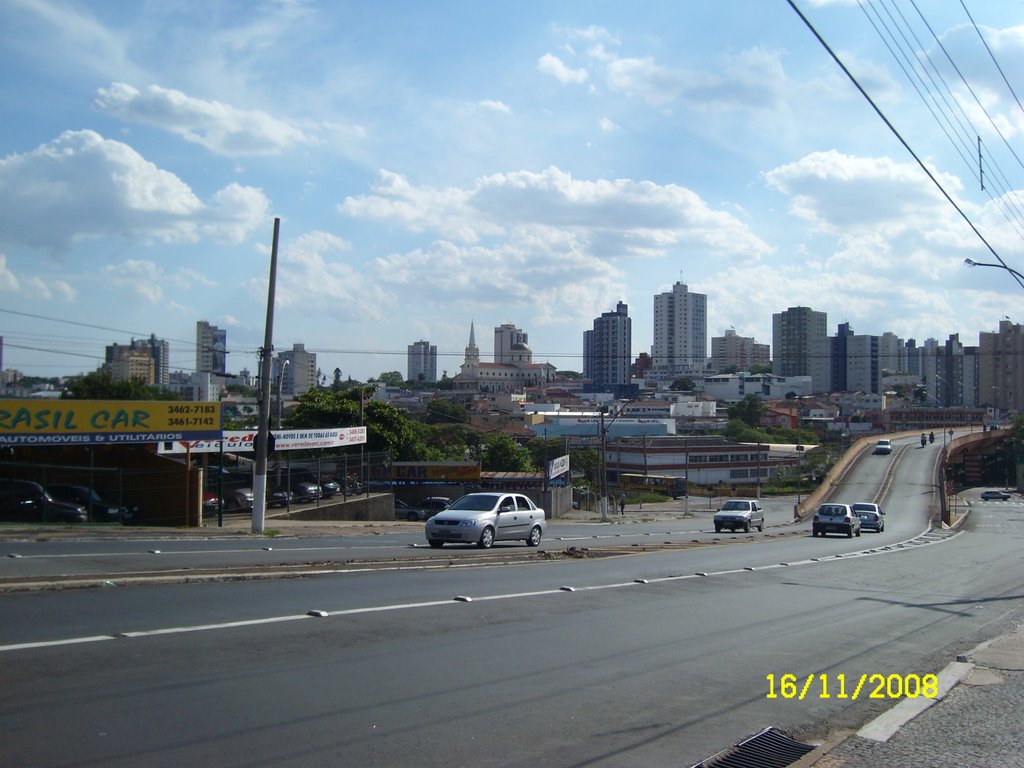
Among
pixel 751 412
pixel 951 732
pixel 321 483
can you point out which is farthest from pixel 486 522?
pixel 751 412

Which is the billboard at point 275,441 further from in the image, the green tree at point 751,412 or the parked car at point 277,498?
the green tree at point 751,412

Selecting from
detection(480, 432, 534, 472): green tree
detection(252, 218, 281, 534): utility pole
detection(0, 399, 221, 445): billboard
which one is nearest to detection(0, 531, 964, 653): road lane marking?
detection(252, 218, 281, 534): utility pole

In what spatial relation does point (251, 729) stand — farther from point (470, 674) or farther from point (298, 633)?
point (298, 633)

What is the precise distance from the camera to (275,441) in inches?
1428

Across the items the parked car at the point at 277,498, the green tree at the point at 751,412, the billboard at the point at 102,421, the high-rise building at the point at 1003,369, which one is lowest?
the parked car at the point at 277,498

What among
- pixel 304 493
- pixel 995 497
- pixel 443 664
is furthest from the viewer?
pixel 995 497

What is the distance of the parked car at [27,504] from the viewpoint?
1083 inches

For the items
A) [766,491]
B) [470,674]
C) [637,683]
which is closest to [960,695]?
[637,683]

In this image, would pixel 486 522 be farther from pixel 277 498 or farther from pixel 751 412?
pixel 751 412

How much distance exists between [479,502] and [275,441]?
14785 millimetres

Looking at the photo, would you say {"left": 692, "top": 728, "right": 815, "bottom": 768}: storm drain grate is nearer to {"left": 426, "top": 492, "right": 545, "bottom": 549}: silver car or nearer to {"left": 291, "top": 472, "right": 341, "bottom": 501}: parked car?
{"left": 426, "top": 492, "right": 545, "bottom": 549}: silver car

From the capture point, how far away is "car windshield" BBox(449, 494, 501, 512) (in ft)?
78.5
